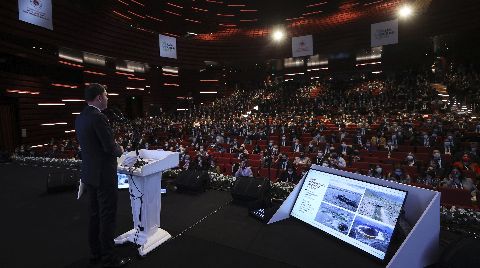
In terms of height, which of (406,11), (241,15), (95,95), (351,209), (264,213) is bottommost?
(264,213)

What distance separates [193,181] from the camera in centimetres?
451

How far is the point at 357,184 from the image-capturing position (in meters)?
2.64

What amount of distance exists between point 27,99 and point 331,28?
20.4 meters

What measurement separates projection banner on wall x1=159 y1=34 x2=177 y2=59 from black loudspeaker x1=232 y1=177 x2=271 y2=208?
60.2 feet

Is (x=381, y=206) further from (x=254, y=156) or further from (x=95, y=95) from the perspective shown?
(x=254, y=156)

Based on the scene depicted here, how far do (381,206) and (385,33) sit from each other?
55.9 ft

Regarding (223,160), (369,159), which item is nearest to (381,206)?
(369,159)

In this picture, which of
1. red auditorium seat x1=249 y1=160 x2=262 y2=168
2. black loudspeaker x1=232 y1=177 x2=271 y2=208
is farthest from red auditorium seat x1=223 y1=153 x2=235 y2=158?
black loudspeaker x1=232 y1=177 x2=271 y2=208

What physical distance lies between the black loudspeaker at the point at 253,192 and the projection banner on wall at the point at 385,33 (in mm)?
15824

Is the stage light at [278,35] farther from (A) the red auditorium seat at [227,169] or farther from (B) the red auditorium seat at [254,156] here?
(A) the red auditorium seat at [227,169]

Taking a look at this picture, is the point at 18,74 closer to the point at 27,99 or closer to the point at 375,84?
the point at 27,99

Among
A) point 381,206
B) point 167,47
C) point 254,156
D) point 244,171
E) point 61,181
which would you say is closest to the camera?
point 381,206

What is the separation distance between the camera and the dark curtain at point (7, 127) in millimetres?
14078

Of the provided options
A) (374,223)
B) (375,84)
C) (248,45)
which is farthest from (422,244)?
(248,45)
